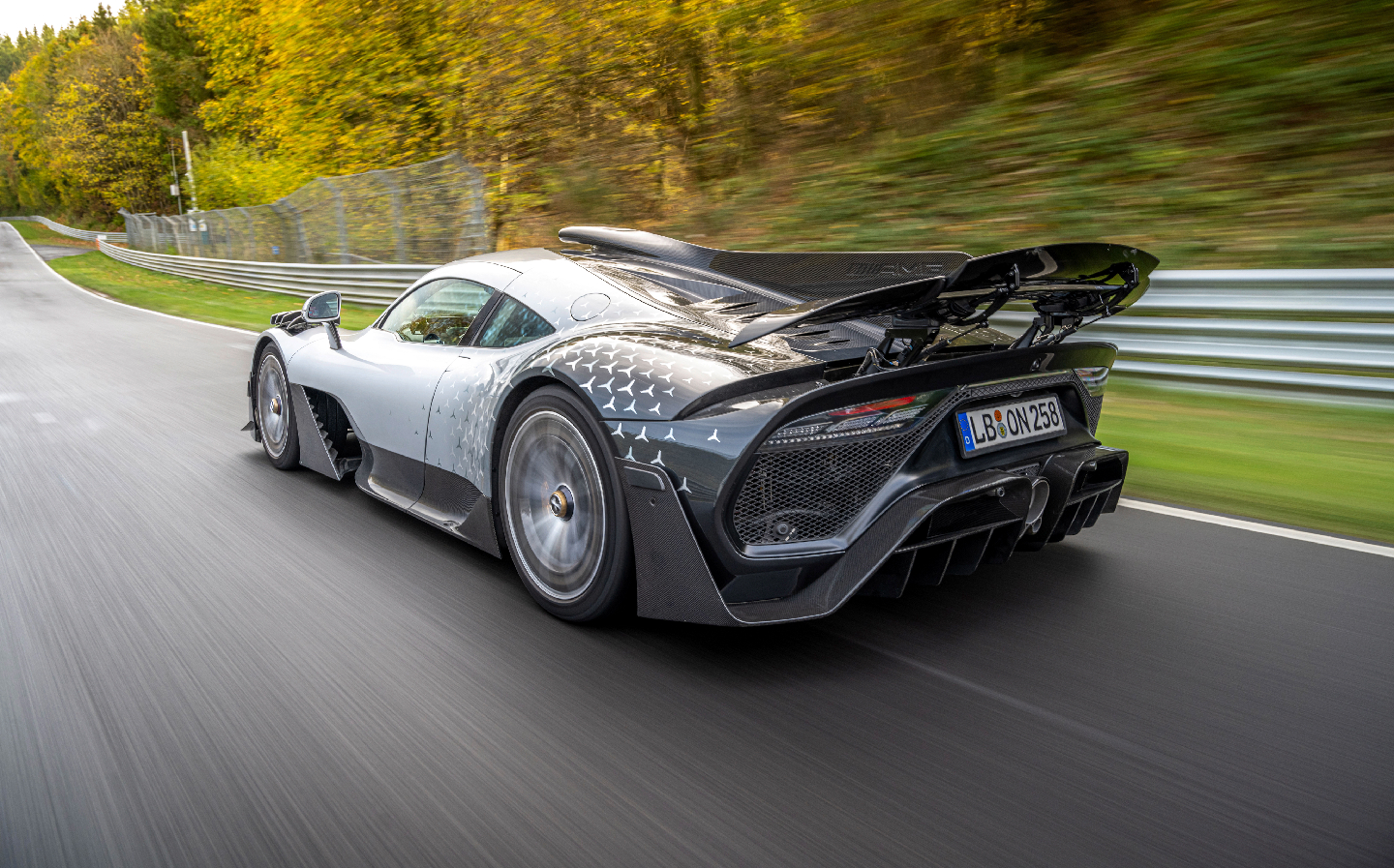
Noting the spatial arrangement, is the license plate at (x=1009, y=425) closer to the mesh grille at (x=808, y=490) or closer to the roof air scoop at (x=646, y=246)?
the mesh grille at (x=808, y=490)

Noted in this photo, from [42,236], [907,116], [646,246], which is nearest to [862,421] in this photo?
[646,246]

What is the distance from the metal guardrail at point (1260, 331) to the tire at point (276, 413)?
426 centimetres

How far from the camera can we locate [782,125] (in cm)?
1209

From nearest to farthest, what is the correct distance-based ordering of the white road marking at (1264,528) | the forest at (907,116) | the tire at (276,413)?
the white road marking at (1264,528), the tire at (276,413), the forest at (907,116)

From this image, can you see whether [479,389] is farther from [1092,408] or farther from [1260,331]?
[1260,331]

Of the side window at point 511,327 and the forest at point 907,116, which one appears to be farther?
the forest at point 907,116

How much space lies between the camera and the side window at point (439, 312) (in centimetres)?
358

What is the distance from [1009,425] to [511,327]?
1650mm

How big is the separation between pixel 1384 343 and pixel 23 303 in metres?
22.8

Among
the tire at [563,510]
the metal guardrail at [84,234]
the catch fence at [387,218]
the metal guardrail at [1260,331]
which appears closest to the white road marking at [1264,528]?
the metal guardrail at [1260,331]

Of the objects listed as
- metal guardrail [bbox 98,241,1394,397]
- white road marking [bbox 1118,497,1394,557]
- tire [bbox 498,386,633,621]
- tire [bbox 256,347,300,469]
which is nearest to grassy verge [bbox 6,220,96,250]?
tire [bbox 256,347,300,469]

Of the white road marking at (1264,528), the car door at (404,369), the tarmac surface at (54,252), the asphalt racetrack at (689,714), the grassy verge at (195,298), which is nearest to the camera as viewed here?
the asphalt racetrack at (689,714)

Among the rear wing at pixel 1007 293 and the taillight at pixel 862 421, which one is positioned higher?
the rear wing at pixel 1007 293

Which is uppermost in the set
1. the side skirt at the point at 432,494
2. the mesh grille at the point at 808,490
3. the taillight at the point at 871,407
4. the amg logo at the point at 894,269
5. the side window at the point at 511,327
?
the amg logo at the point at 894,269
